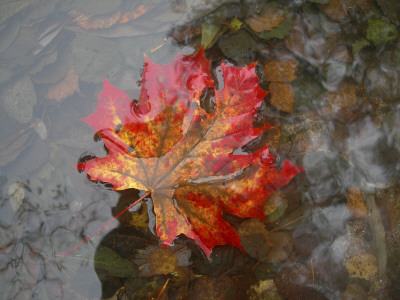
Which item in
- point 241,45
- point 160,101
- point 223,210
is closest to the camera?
point 160,101

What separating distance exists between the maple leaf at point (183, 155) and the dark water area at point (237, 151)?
16cm

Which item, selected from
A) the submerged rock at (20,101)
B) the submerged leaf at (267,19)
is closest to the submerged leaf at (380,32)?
the submerged leaf at (267,19)

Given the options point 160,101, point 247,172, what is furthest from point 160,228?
point 160,101

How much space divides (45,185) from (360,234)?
5.95 feet

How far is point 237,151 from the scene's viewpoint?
5.27ft

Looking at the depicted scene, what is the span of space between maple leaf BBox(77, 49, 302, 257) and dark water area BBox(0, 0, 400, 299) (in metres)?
0.16

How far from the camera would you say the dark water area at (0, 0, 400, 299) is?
5.19 feet

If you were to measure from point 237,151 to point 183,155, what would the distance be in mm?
338

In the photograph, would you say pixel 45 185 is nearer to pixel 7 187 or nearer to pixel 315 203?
pixel 7 187

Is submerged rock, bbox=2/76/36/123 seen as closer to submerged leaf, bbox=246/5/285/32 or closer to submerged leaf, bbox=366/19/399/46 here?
submerged leaf, bbox=246/5/285/32

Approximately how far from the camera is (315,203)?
1.66 m

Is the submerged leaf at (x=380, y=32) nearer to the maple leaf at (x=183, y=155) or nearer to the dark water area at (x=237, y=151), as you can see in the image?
the dark water area at (x=237, y=151)

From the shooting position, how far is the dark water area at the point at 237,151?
5.19 feet

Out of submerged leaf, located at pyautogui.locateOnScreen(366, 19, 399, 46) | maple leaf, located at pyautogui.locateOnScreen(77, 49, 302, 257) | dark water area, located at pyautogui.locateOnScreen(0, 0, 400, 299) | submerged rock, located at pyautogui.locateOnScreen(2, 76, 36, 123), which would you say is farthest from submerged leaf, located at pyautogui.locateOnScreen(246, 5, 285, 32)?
submerged rock, located at pyautogui.locateOnScreen(2, 76, 36, 123)
